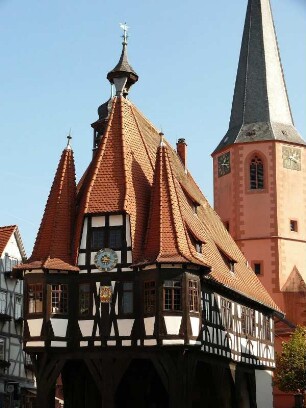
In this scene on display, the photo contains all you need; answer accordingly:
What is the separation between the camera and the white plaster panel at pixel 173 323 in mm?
29703

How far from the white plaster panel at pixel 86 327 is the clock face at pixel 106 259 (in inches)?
73.4

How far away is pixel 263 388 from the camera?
41.3 metres

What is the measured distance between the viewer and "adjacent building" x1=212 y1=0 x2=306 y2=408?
5591 centimetres

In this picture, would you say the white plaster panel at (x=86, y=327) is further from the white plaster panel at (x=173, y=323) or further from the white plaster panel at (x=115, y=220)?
the white plaster panel at (x=115, y=220)

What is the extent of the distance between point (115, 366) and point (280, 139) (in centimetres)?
3123

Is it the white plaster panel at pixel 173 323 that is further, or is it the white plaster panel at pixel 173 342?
the white plaster panel at pixel 173 323

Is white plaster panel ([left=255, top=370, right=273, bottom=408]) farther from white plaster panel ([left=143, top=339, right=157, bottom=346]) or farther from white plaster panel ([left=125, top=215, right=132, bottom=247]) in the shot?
white plaster panel ([left=125, top=215, right=132, bottom=247])

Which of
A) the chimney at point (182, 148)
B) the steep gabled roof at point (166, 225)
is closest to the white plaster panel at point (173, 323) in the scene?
the steep gabled roof at point (166, 225)

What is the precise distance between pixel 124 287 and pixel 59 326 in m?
2.62

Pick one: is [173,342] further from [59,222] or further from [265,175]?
[265,175]

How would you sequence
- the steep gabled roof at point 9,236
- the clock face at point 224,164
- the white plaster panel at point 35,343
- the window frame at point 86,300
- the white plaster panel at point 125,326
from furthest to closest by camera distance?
the clock face at point 224,164 < the steep gabled roof at point 9,236 < the window frame at point 86,300 < the white plaster panel at point 35,343 < the white plaster panel at point 125,326

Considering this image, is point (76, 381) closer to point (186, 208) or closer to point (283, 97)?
point (186, 208)

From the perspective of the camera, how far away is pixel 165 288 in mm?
30047

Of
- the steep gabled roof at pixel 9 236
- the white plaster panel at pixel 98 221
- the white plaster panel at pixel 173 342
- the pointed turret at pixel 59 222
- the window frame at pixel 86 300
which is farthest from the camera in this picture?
the steep gabled roof at pixel 9 236
